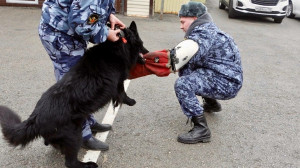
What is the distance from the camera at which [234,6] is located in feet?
38.3

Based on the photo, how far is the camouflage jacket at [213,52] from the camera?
2963mm

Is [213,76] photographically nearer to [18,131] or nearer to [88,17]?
[88,17]

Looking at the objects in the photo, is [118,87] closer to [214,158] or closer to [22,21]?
[214,158]

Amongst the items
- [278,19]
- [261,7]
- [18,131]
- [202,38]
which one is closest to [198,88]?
[202,38]

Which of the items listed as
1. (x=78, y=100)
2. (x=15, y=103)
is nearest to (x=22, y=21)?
(x=15, y=103)

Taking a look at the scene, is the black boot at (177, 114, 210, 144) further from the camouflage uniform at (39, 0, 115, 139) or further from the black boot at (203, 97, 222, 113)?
the camouflage uniform at (39, 0, 115, 139)

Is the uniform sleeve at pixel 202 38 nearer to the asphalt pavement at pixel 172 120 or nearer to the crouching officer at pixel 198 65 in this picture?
the crouching officer at pixel 198 65

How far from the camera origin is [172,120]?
3.72 metres

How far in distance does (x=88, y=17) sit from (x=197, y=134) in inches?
70.1

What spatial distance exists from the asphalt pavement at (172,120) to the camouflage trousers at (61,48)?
35.9 inches

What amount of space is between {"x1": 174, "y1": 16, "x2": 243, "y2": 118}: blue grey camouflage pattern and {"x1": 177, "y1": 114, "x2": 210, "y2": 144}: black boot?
10 cm

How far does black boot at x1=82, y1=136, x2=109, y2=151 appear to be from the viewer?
2947 millimetres

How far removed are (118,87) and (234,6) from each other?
10223mm

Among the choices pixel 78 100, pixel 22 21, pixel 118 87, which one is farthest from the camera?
pixel 22 21
